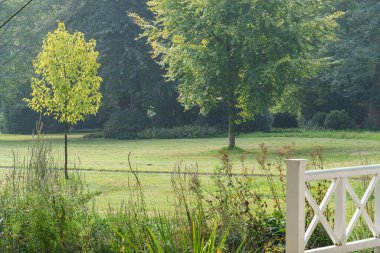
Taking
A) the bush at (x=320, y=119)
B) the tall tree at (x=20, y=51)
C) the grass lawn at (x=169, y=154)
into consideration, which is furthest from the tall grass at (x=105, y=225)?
the tall tree at (x=20, y=51)

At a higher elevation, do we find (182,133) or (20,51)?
(20,51)

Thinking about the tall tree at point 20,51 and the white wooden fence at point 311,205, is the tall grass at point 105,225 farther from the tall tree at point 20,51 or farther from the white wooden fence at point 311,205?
the tall tree at point 20,51

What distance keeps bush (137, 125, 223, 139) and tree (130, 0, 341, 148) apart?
30.9ft

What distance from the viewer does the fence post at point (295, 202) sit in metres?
6.20

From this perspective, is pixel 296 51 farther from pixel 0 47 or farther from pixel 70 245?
pixel 0 47

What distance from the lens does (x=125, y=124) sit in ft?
122

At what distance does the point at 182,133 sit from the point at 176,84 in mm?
3338

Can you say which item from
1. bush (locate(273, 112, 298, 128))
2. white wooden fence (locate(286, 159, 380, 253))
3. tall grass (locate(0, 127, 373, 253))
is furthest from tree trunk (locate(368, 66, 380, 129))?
white wooden fence (locate(286, 159, 380, 253))

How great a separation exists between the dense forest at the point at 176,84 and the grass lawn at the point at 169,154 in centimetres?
262

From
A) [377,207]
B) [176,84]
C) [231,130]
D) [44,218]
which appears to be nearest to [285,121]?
[176,84]

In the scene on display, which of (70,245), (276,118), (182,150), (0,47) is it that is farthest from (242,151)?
(0,47)

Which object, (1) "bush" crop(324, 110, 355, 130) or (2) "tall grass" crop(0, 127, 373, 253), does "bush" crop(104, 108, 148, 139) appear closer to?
(1) "bush" crop(324, 110, 355, 130)

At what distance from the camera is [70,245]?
7328 millimetres

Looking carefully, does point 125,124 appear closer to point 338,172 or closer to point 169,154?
point 169,154
